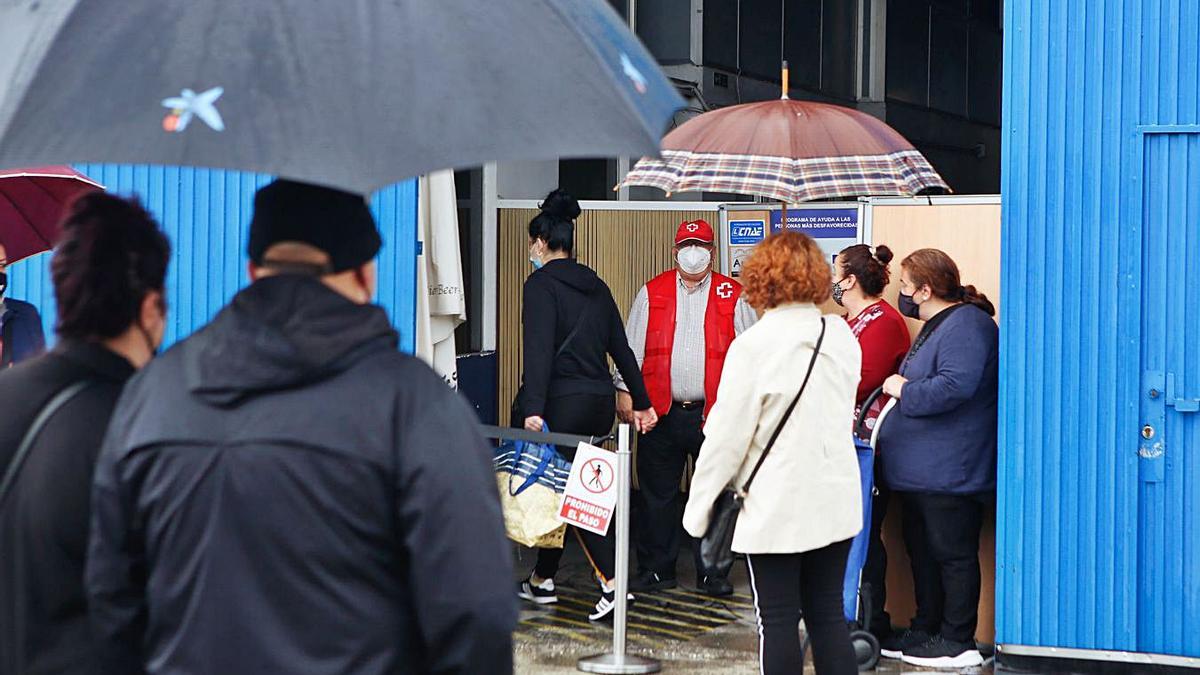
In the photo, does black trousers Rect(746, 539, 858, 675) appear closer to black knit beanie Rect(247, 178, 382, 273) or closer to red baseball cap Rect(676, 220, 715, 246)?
black knit beanie Rect(247, 178, 382, 273)

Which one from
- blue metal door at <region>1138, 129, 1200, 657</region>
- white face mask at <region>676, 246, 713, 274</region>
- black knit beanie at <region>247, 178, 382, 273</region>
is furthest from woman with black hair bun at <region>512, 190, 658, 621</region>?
black knit beanie at <region>247, 178, 382, 273</region>

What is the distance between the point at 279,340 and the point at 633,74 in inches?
33.9

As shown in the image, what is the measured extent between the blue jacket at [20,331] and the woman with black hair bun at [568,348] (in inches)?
99.0

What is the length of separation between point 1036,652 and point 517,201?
453 centimetres

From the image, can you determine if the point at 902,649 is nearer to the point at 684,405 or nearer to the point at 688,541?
the point at 684,405

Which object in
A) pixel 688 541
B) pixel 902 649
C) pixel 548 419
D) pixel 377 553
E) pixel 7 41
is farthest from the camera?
pixel 688 541

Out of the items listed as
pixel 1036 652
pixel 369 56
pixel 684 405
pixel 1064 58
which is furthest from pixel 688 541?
pixel 369 56

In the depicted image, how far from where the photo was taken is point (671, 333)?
808cm

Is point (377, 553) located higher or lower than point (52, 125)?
lower

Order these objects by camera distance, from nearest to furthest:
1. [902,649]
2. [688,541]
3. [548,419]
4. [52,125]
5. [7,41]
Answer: [52,125] → [7,41] → [902,649] → [548,419] → [688,541]

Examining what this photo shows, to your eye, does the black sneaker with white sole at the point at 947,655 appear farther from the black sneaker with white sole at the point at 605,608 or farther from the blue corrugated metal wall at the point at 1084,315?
the black sneaker with white sole at the point at 605,608

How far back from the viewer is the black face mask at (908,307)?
6907 mm

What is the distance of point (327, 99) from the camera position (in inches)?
97.6

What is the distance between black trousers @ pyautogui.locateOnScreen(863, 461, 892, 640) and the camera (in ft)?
22.3
